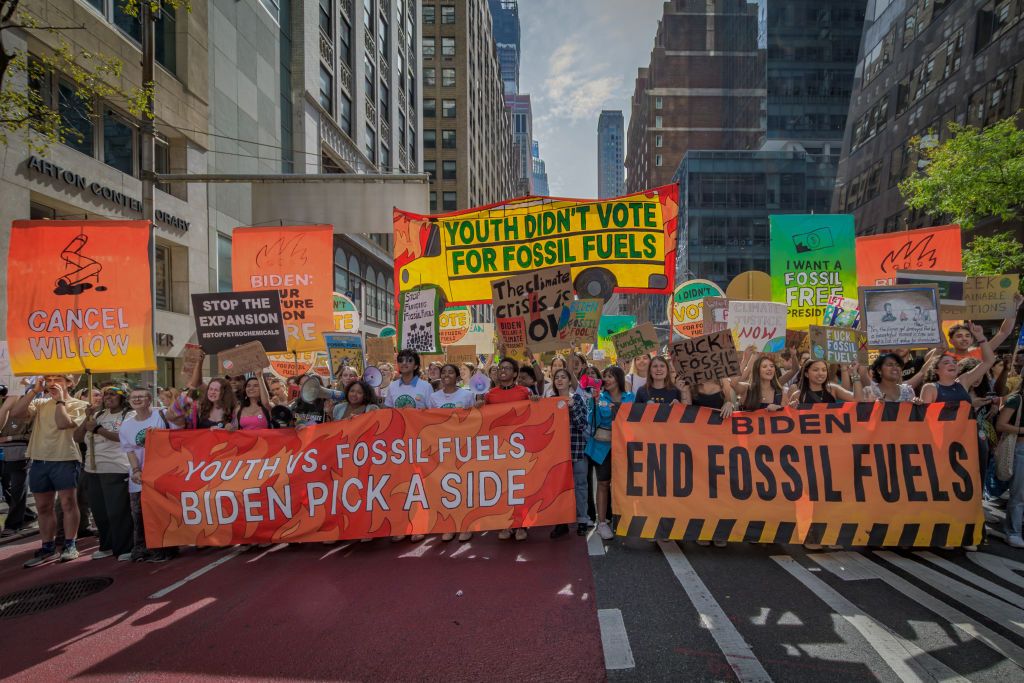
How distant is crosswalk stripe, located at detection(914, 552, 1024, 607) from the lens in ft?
14.3

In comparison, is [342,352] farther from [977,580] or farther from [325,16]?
[325,16]

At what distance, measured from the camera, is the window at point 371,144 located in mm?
34062

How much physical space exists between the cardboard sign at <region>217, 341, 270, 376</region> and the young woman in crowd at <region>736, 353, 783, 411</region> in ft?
16.8

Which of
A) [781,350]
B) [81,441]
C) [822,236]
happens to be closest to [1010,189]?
[822,236]

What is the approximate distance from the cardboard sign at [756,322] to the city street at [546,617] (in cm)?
434

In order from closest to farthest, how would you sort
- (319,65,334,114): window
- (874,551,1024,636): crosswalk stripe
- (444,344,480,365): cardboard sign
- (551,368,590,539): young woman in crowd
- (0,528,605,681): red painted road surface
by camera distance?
(0,528,605,681): red painted road surface, (874,551,1024,636): crosswalk stripe, (551,368,590,539): young woman in crowd, (444,344,480,365): cardboard sign, (319,65,334,114): window

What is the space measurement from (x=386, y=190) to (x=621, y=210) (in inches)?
154

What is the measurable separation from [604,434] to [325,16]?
2770 centimetres

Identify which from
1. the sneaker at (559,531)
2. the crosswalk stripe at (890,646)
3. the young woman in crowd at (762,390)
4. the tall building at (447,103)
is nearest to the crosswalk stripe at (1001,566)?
the crosswalk stripe at (890,646)

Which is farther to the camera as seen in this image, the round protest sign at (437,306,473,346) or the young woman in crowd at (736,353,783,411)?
the round protest sign at (437,306,473,346)

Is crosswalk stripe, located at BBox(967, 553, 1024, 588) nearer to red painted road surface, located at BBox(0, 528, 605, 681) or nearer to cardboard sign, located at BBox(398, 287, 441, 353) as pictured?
red painted road surface, located at BBox(0, 528, 605, 681)

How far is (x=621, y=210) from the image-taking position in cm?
927

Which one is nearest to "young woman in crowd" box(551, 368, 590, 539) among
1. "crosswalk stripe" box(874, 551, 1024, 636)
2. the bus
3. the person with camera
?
"crosswalk stripe" box(874, 551, 1024, 636)

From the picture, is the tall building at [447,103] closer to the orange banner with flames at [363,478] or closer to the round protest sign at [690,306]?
the round protest sign at [690,306]
